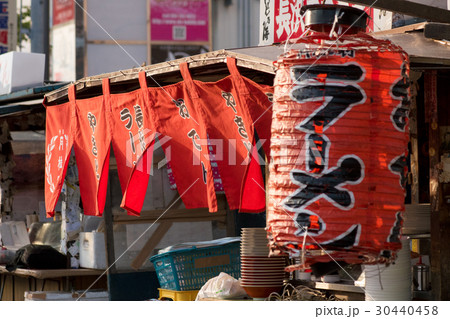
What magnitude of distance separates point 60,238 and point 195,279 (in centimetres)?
427

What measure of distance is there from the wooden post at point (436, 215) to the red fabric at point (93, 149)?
12.4 feet

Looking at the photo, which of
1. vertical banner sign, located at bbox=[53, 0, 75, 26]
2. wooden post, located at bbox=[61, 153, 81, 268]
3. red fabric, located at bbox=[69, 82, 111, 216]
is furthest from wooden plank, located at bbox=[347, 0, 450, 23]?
vertical banner sign, located at bbox=[53, 0, 75, 26]

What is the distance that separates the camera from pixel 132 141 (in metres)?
9.37

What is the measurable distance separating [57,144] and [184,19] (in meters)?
15.7

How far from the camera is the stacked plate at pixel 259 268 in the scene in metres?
8.93

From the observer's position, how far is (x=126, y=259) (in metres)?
11.7

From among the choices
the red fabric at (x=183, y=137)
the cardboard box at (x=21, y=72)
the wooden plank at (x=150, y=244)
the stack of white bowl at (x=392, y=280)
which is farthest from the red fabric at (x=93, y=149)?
the stack of white bowl at (x=392, y=280)

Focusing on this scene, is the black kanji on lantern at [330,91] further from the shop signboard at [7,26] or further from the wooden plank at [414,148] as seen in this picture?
the shop signboard at [7,26]

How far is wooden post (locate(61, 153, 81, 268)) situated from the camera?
12.6 metres

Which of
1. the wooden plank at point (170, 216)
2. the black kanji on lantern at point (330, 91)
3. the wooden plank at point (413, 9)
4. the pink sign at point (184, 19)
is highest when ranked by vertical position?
the pink sign at point (184, 19)

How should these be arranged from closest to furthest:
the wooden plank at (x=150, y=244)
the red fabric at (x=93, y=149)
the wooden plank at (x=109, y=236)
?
the red fabric at (x=93, y=149), the wooden plank at (x=109, y=236), the wooden plank at (x=150, y=244)

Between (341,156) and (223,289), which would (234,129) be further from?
(341,156)

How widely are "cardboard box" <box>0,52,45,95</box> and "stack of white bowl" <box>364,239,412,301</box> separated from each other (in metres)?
7.66

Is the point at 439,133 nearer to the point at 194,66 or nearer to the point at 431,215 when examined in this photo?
the point at 431,215
